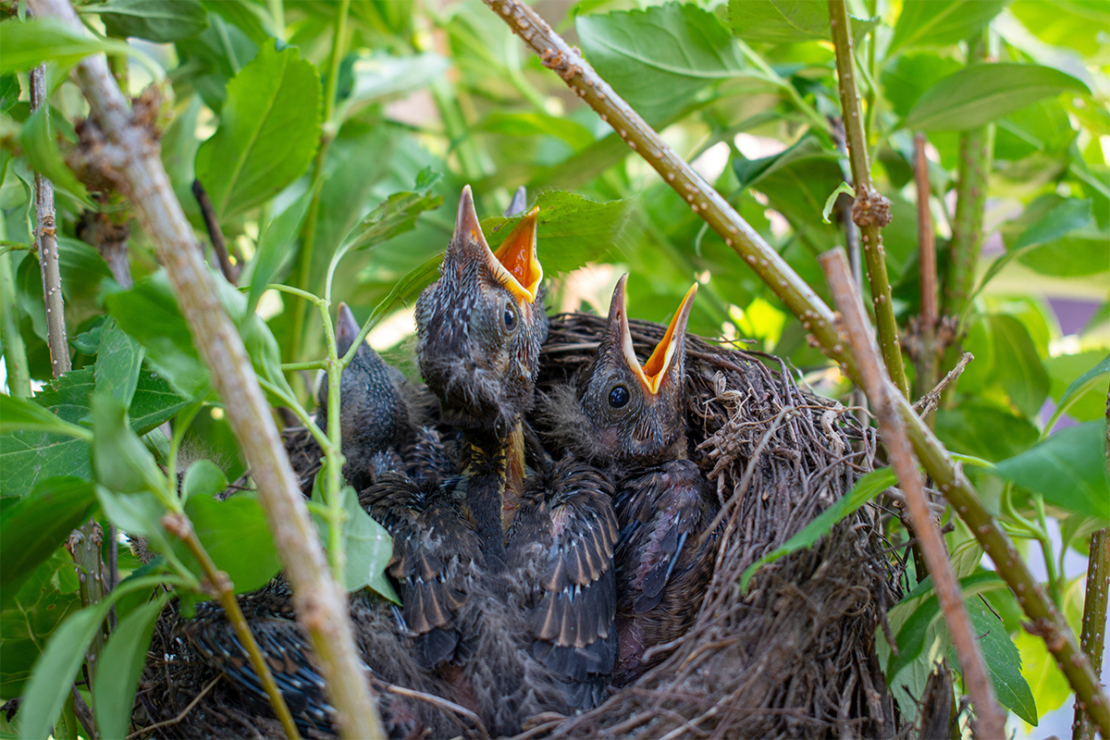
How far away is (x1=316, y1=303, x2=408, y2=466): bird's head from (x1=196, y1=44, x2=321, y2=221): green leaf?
0.24 meters

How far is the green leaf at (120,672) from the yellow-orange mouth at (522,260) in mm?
544

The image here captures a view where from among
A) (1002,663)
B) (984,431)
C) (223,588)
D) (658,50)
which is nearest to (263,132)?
(658,50)

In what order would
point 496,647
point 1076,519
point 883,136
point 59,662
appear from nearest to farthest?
point 59,662
point 1076,519
point 496,647
point 883,136

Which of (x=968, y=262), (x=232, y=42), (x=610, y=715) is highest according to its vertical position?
(x=232, y=42)

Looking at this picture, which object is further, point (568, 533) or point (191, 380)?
point (568, 533)

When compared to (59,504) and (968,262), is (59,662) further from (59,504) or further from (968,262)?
(968,262)

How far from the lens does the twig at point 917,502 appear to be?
428mm

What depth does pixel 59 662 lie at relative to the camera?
0.44 m

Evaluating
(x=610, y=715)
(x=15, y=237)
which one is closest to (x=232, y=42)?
(x=15, y=237)

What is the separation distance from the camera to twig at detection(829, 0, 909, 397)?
0.73 meters

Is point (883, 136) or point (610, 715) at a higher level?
point (883, 136)

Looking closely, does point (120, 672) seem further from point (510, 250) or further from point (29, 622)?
point (510, 250)

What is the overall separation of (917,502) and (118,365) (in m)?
0.59

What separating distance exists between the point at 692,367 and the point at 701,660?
0.52 meters
